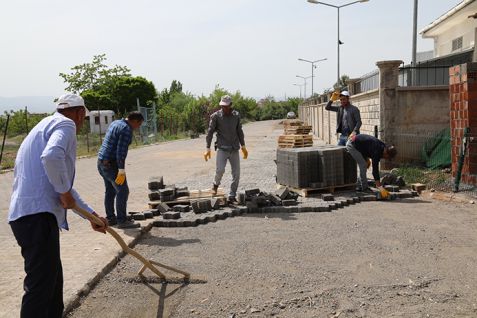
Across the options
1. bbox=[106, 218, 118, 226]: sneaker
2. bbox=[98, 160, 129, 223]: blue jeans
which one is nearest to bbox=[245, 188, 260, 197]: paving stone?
bbox=[98, 160, 129, 223]: blue jeans

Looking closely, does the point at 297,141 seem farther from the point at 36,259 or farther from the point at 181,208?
the point at 36,259

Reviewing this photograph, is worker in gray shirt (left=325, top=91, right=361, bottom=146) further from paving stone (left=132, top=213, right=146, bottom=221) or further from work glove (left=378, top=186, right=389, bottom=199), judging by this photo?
paving stone (left=132, top=213, right=146, bottom=221)

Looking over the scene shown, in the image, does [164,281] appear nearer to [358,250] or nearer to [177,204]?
[358,250]

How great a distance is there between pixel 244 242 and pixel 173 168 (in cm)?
1012

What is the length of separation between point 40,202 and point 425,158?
10456 mm

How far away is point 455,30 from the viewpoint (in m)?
21.5

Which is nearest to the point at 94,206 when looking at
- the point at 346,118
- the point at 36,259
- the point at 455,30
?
the point at 346,118

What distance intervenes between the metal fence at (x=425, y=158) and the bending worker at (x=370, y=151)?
1388 mm

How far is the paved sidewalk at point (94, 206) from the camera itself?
16.0 feet

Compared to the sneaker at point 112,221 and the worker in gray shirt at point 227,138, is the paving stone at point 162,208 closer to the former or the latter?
the sneaker at point 112,221

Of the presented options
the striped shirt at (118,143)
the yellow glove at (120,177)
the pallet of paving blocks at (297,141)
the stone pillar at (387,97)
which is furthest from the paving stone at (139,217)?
the pallet of paving blocks at (297,141)

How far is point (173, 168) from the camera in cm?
1620

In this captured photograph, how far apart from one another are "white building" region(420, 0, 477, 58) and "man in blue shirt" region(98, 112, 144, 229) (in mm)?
14415

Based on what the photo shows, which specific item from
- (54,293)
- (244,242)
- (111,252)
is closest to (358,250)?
(244,242)
